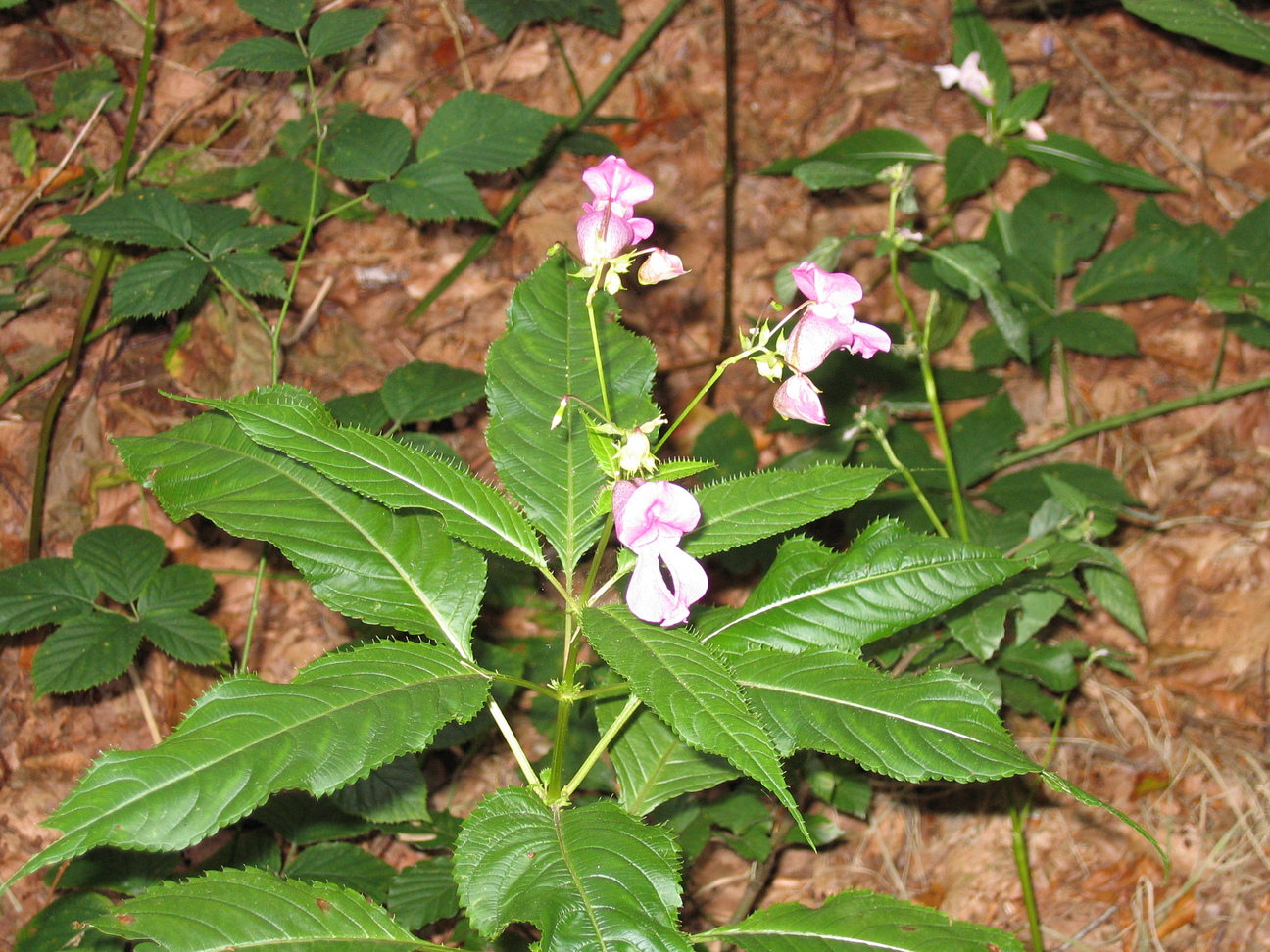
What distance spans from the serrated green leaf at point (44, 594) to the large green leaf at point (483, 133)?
52.4 inches

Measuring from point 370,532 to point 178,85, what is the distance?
2474 mm

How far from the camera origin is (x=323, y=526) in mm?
1520

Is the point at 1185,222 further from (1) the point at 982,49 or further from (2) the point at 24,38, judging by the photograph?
(2) the point at 24,38

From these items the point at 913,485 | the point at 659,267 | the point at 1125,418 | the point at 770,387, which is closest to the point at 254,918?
the point at 659,267

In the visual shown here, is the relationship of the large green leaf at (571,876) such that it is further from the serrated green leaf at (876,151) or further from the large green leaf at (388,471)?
the serrated green leaf at (876,151)

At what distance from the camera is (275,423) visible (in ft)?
4.18

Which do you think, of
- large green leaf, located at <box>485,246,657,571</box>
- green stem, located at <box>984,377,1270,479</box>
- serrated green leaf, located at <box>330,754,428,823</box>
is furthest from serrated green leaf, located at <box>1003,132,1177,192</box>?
serrated green leaf, located at <box>330,754,428,823</box>

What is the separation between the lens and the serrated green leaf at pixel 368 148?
247 cm

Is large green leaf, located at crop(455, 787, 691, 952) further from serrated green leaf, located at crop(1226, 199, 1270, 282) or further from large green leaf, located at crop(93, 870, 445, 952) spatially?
serrated green leaf, located at crop(1226, 199, 1270, 282)

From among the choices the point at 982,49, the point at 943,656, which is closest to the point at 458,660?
the point at 943,656

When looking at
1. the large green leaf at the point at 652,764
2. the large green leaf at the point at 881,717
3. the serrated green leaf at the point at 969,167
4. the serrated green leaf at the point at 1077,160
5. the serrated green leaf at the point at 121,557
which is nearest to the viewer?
the large green leaf at the point at 881,717

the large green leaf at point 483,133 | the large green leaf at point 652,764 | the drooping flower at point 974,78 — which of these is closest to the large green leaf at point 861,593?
the large green leaf at point 652,764

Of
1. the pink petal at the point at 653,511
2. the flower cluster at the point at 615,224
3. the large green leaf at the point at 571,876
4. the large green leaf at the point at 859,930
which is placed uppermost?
the flower cluster at the point at 615,224

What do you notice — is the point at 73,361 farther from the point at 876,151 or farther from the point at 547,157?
the point at 876,151
